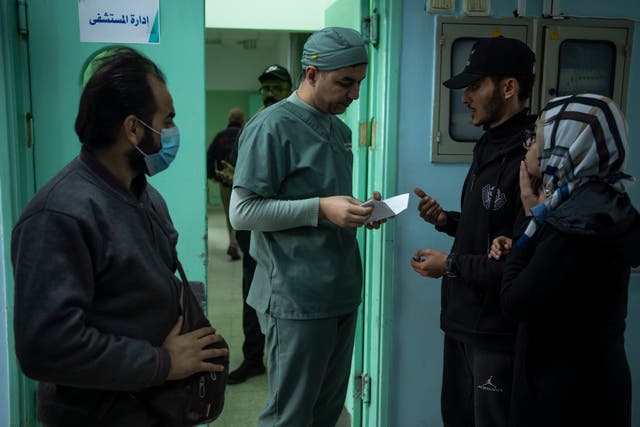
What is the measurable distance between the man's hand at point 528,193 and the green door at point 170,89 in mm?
1281

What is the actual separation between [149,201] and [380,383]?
1513 mm

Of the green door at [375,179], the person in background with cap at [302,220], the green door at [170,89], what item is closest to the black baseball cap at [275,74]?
A: the green door at [375,179]

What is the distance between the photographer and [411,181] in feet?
7.49

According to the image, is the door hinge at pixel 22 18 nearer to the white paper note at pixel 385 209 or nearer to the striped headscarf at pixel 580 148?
the white paper note at pixel 385 209

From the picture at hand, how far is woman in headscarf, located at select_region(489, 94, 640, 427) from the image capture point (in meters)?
1.24

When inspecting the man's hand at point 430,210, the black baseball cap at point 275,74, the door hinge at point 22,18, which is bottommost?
the man's hand at point 430,210

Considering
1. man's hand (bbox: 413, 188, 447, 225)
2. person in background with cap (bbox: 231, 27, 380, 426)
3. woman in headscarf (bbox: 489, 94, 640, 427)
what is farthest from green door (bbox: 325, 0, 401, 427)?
woman in headscarf (bbox: 489, 94, 640, 427)

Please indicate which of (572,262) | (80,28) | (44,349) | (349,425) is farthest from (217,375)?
(349,425)

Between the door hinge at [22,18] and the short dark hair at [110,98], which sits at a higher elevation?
the door hinge at [22,18]

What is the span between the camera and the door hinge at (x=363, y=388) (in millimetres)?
2488

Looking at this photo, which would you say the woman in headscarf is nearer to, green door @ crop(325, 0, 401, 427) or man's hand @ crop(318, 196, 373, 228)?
man's hand @ crop(318, 196, 373, 228)

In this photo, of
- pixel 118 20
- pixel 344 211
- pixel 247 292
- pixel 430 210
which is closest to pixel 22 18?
pixel 118 20

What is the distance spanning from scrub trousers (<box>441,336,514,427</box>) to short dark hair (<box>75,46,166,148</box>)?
1.25m

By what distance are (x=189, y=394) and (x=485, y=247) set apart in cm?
101
